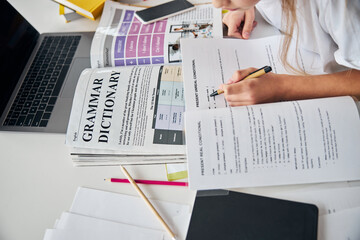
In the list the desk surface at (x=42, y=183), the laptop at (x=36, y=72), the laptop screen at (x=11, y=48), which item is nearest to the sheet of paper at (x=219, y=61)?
the desk surface at (x=42, y=183)

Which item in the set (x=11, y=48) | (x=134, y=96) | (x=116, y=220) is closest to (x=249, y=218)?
(x=116, y=220)

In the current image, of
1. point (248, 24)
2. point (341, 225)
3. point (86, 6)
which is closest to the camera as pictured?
point (341, 225)

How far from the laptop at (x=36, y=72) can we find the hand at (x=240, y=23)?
0.38 meters

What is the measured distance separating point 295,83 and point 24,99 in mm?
632

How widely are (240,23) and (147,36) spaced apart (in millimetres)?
241

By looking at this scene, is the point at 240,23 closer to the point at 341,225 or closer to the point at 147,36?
the point at 147,36

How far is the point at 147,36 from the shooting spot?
72 cm

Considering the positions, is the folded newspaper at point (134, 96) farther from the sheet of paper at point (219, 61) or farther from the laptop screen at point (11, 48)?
the laptop screen at point (11, 48)

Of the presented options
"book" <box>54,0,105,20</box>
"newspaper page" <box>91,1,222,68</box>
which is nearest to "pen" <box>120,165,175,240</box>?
"newspaper page" <box>91,1,222,68</box>

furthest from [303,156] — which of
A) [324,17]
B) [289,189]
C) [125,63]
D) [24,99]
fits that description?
[24,99]

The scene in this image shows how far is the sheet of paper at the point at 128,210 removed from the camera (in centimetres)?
47

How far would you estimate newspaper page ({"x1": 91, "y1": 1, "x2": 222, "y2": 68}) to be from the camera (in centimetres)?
68

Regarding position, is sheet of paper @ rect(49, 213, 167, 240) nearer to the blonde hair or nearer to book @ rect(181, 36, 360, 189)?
book @ rect(181, 36, 360, 189)

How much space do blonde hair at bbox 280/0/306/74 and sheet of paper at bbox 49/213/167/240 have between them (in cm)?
Result: 43
